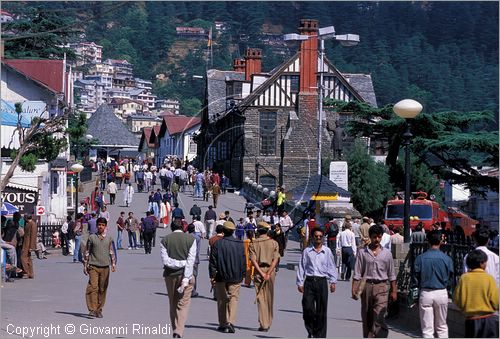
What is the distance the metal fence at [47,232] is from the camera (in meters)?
37.0

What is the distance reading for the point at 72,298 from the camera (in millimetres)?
21375

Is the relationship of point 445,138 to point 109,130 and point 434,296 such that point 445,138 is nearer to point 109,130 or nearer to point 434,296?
point 434,296

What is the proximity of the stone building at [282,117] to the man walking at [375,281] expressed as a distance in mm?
48923

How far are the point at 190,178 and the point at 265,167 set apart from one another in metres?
7.55

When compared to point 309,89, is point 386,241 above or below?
below

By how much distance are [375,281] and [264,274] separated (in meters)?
2.50

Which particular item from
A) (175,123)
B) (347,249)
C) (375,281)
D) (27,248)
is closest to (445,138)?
(347,249)

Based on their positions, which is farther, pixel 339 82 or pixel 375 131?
pixel 339 82

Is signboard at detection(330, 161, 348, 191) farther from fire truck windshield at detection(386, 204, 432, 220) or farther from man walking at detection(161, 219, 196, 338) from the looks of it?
man walking at detection(161, 219, 196, 338)

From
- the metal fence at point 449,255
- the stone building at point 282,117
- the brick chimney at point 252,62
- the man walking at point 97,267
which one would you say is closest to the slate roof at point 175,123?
the brick chimney at point 252,62

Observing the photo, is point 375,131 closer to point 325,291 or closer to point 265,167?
point 325,291

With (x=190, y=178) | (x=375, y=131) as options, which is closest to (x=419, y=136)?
(x=375, y=131)

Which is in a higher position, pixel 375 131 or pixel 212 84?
pixel 212 84

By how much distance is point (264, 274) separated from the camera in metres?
17.1
